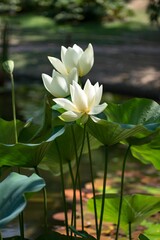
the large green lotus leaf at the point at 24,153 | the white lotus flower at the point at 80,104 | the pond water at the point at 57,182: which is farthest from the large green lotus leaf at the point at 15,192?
the pond water at the point at 57,182

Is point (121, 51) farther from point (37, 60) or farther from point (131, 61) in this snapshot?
point (37, 60)

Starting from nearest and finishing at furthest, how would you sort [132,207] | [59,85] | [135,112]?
[59,85], [135,112], [132,207]

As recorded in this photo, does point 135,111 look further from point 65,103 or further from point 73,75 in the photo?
point 65,103

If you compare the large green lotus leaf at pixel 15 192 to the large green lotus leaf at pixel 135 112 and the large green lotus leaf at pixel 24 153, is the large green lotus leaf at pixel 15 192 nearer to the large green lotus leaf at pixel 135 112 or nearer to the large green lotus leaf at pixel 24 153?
the large green lotus leaf at pixel 24 153

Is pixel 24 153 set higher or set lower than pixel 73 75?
lower

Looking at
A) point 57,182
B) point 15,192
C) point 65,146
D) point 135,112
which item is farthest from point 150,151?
point 57,182

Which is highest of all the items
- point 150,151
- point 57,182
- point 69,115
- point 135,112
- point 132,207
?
point 69,115
